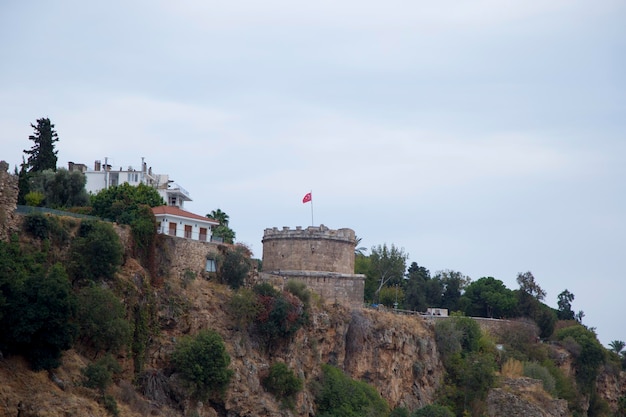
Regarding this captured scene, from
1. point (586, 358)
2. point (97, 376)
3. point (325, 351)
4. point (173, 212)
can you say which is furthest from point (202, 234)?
point (586, 358)

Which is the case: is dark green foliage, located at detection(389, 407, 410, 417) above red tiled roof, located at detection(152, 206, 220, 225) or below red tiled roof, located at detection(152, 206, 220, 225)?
below

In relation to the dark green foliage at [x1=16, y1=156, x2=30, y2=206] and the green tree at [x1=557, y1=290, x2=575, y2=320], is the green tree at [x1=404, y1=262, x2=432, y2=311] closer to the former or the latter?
the green tree at [x1=557, y1=290, x2=575, y2=320]

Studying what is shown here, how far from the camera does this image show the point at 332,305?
60656 mm

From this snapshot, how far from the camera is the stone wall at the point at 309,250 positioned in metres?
63.4

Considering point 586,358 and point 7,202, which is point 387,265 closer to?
point 586,358

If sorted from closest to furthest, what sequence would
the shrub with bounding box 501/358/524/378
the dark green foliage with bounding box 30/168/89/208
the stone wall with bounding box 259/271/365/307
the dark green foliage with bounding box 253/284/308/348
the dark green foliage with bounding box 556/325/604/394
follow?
the dark green foliage with bounding box 253/284/308/348 < the dark green foliage with bounding box 30/168/89/208 < the stone wall with bounding box 259/271/365/307 < the shrub with bounding box 501/358/524/378 < the dark green foliage with bounding box 556/325/604/394

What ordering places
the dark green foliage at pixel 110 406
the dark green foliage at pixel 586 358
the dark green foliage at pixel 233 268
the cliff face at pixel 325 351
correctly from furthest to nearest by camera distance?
the dark green foliage at pixel 586 358
the dark green foliage at pixel 233 268
the cliff face at pixel 325 351
the dark green foliage at pixel 110 406

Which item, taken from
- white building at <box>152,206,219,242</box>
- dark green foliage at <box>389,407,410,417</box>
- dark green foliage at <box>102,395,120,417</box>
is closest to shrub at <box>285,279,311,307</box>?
white building at <box>152,206,219,242</box>

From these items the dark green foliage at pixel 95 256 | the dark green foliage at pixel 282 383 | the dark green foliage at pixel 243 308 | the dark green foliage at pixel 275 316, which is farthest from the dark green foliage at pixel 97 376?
the dark green foliage at pixel 275 316

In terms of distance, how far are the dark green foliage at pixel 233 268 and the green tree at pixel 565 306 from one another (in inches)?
1705

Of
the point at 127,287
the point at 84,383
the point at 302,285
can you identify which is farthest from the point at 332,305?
the point at 84,383

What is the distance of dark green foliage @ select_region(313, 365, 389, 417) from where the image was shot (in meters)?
55.7

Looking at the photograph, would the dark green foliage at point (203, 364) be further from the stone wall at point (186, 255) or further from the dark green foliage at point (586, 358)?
the dark green foliage at point (586, 358)

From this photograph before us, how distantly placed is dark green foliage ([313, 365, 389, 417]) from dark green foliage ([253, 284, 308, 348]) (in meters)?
3.61
